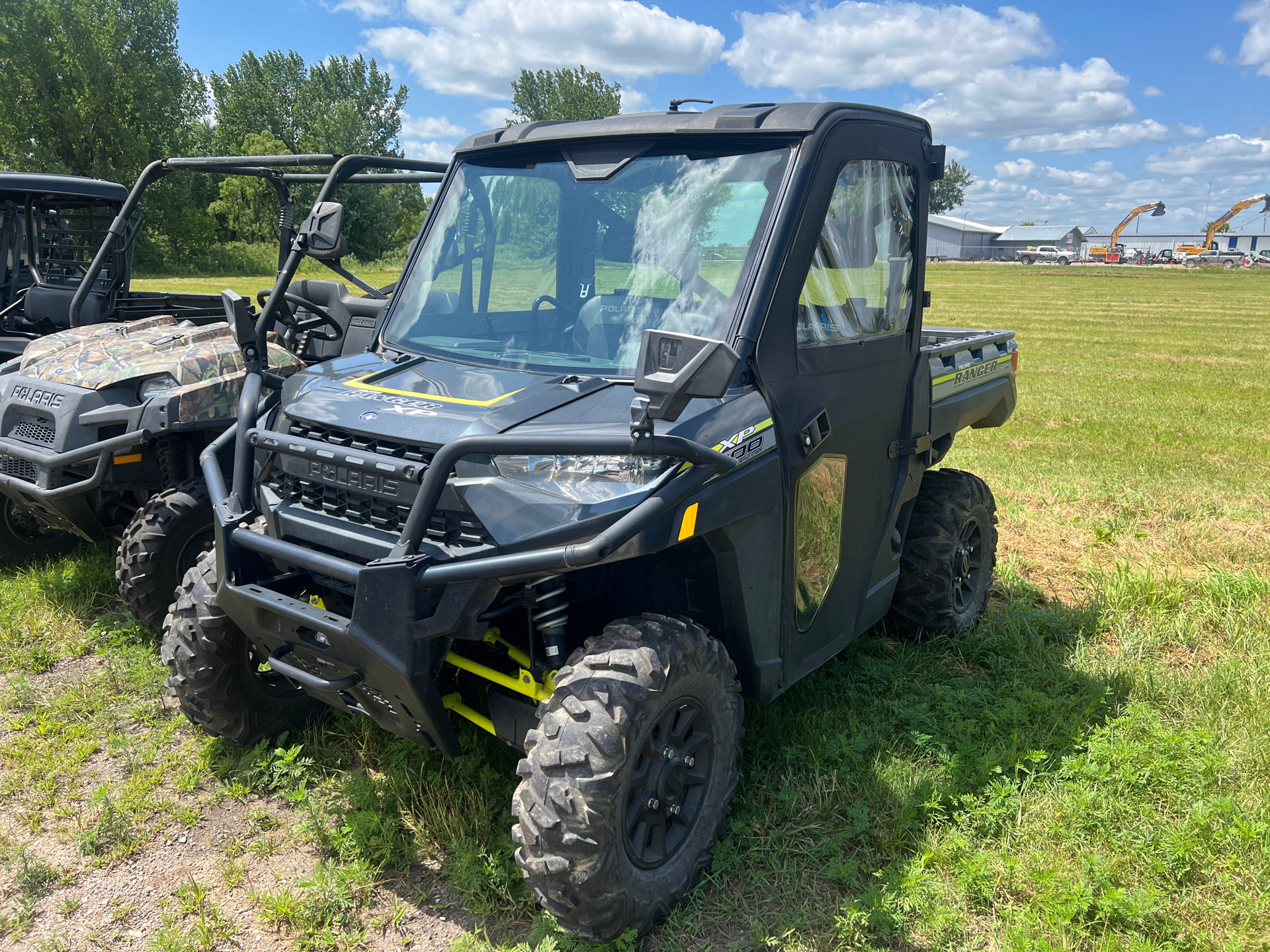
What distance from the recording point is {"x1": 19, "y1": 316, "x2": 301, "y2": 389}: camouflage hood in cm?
485

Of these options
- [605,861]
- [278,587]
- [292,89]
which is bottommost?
[605,861]

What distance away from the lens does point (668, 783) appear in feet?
9.71

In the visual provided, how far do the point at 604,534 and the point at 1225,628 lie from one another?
4.15 m

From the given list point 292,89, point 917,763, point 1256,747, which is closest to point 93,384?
point 917,763

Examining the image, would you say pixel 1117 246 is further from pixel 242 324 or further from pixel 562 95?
pixel 242 324

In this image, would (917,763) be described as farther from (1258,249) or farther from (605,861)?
(1258,249)

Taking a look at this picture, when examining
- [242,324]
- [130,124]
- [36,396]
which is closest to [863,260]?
[242,324]

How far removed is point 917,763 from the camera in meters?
3.83

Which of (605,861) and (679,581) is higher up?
(679,581)

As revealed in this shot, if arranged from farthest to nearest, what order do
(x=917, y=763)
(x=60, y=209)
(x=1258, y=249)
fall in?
(x=1258, y=249)
(x=60, y=209)
(x=917, y=763)

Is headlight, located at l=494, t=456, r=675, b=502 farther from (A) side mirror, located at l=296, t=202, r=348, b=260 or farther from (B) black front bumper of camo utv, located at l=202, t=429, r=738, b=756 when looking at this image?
(A) side mirror, located at l=296, t=202, r=348, b=260

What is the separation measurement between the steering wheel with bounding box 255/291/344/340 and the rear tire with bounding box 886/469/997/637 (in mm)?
3504

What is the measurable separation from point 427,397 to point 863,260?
174cm

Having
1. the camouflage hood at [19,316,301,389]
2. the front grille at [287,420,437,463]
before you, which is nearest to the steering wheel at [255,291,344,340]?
the camouflage hood at [19,316,301,389]
